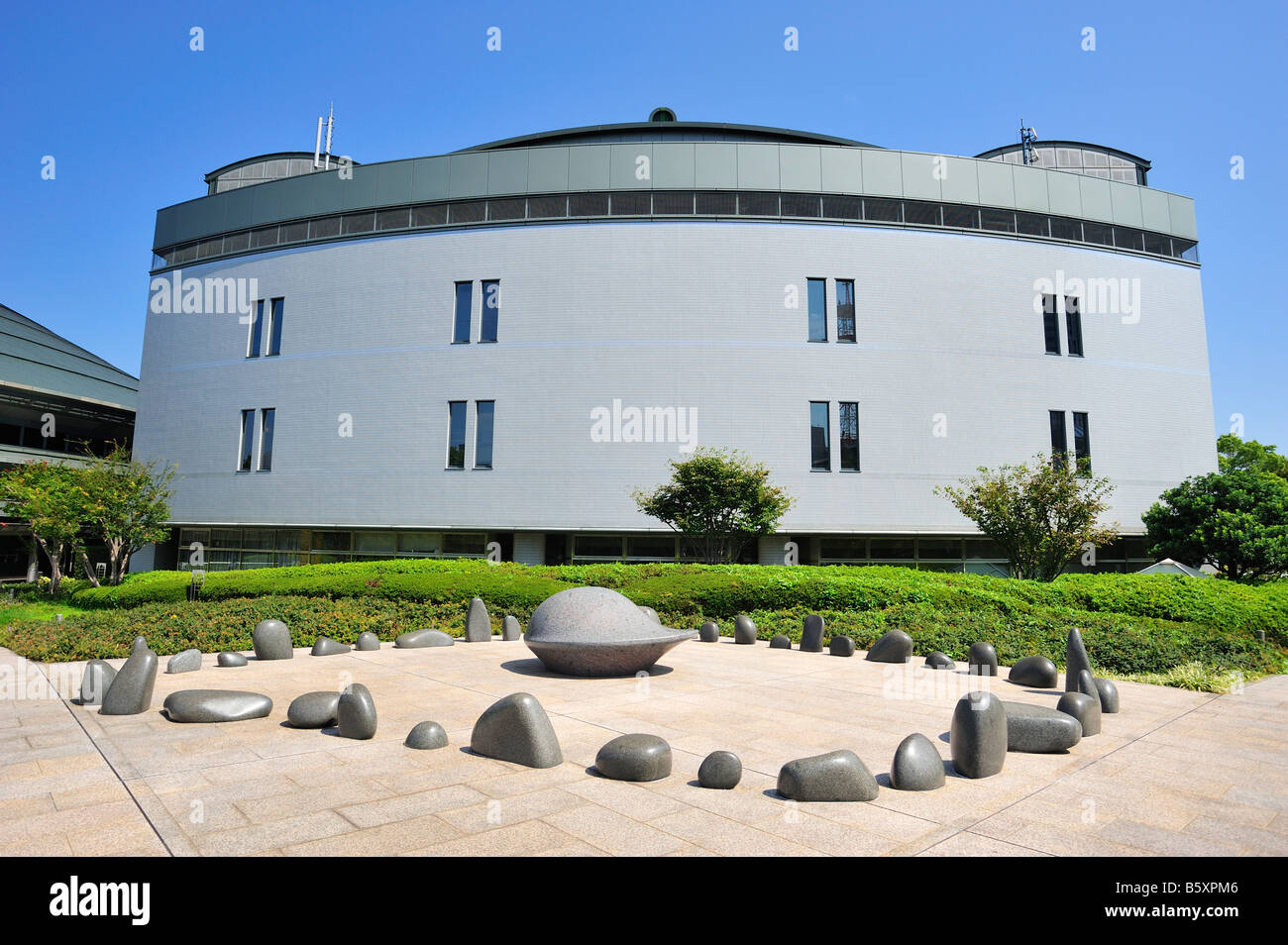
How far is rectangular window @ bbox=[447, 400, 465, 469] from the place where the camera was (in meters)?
26.9

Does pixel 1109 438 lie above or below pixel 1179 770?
above

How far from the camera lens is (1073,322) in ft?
93.1

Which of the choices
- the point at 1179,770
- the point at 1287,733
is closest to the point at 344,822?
the point at 1179,770

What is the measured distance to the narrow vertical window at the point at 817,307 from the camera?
26656 millimetres

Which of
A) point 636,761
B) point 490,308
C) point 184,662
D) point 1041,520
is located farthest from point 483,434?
point 636,761

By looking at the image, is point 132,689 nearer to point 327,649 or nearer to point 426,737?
point 426,737

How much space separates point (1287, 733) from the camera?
739cm

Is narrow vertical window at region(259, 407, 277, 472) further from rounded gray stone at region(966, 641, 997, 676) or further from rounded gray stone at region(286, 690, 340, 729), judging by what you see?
rounded gray stone at region(966, 641, 997, 676)

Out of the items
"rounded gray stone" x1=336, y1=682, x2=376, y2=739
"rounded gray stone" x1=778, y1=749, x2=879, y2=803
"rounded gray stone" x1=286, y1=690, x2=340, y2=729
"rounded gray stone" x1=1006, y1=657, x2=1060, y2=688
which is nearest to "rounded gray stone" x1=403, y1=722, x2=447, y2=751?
"rounded gray stone" x1=336, y1=682, x2=376, y2=739

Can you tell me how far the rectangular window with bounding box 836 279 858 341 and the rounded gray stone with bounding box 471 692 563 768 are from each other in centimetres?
2320

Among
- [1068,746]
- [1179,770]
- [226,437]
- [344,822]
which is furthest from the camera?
[226,437]

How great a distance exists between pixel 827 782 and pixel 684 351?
72.5 feet
